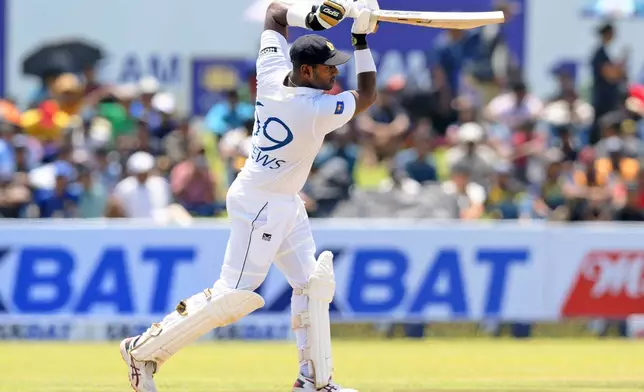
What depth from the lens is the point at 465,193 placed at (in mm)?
14633

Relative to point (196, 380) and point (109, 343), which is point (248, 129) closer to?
point (109, 343)

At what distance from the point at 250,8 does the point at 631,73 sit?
5.20 metres

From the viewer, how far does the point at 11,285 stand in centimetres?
1310

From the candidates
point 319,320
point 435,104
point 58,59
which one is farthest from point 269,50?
point 58,59

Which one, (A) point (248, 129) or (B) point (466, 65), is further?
(B) point (466, 65)

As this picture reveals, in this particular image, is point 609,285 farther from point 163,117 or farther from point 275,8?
point 275,8

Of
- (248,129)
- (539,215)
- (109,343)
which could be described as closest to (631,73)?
(539,215)

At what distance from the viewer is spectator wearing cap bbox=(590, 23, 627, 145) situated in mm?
17136

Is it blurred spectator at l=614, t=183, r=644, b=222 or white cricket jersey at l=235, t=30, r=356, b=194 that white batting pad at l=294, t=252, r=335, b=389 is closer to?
white cricket jersey at l=235, t=30, r=356, b=194

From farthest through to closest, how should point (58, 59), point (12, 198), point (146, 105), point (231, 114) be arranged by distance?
point (58, 59)
point (146, 105)
point (231, 114)
point (12, 198)

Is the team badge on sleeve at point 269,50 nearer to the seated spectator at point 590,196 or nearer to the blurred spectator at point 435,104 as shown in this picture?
the seated spectator at point 590,196

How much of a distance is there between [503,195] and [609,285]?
5.28ft

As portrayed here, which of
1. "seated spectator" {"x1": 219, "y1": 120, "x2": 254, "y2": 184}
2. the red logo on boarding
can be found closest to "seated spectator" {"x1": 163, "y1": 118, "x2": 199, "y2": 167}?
"seated spectator" {"x1": 219, "y1": 120, "x2": 254, "y2": 184}

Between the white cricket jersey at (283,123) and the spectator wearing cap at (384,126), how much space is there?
314 inches
